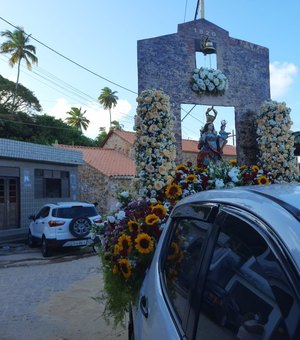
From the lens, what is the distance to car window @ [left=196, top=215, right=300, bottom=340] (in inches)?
46.6

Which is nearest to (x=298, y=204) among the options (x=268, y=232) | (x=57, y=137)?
(x=268, y=232)

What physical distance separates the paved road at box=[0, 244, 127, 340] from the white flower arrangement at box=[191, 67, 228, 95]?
3474 millimetres

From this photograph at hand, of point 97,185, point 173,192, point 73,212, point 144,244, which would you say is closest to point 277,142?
point 173,192

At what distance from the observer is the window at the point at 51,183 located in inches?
711

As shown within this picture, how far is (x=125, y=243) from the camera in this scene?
3.63m

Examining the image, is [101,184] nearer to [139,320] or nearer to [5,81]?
[5,81]

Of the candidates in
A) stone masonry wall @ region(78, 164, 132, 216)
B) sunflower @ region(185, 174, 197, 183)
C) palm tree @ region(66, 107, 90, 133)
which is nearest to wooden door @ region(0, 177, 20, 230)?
stone masonry wall @ region(78, 164, 132, 216)

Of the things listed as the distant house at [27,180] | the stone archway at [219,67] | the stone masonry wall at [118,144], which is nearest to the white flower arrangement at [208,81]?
the stone archway at [219,67]

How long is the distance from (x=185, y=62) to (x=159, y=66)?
50cm

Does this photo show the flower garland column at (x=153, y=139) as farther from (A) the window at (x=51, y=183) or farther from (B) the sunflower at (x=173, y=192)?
(A) the window at (x=51, y=183)

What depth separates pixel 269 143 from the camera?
701 cm

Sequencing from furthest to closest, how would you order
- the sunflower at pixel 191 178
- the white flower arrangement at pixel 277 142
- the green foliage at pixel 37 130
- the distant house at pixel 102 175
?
the green foliage at pixel 37 130, the distant house at pixel 102 175, the white flower arrangement at pixel 277 142, the sunflower at pixel 191 178

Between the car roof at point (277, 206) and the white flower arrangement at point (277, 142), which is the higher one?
the white flower arrangement at point (277, 142)

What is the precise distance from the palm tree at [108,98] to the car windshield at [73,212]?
140 ft
